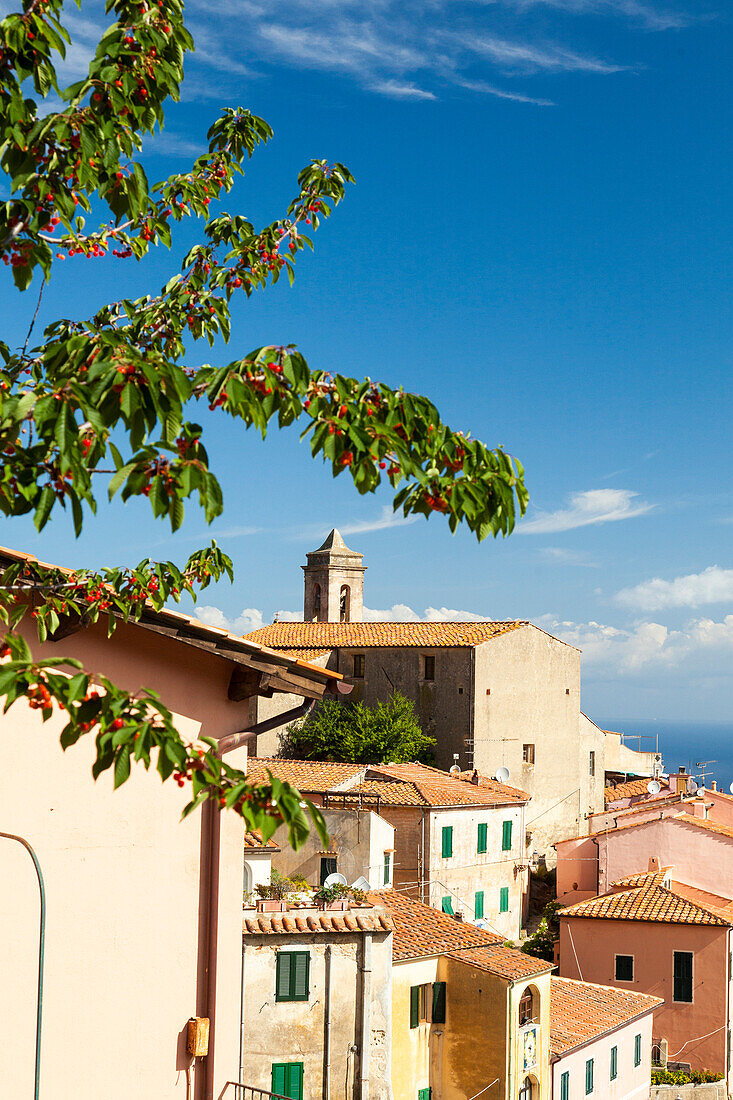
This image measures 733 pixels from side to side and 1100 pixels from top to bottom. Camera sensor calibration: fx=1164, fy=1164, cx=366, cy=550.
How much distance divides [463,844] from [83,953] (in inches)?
1218

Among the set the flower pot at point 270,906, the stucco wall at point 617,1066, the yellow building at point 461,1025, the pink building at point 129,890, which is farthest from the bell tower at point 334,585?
the pink building at point 129,890

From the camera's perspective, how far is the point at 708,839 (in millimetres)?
39812

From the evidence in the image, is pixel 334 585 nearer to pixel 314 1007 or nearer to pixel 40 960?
pixel 314 1007

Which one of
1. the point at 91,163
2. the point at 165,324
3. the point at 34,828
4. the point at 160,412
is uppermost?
the point at 91,163

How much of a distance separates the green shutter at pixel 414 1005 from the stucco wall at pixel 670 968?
1217cm

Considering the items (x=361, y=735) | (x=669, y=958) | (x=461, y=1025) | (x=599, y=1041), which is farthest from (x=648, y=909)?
(x=361, y=735)

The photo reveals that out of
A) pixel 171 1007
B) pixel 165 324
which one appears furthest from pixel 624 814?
pixel 165 324

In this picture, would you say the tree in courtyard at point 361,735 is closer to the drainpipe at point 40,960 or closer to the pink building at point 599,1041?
the pink building at point 599,1041

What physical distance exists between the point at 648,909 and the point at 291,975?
17909 mm

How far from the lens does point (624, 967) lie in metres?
35.6

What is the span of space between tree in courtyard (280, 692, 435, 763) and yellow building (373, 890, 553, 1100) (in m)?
21.2

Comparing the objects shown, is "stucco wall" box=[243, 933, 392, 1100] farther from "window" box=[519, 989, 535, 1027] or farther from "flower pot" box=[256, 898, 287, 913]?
"window" box=[519, 989, 535, 1027]

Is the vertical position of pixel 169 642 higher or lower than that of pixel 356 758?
higher

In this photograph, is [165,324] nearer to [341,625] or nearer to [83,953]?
[83,953]
